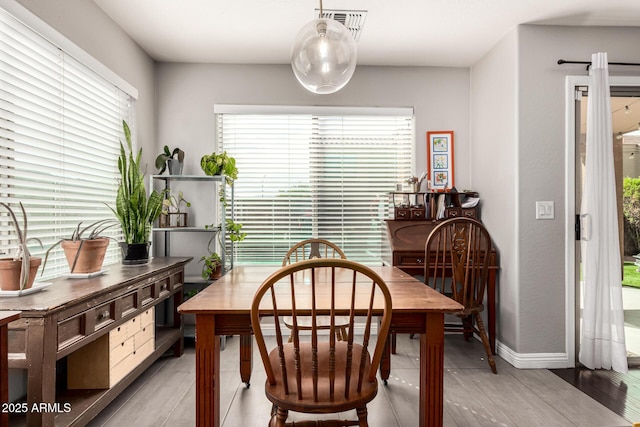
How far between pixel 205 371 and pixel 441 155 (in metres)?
2.93

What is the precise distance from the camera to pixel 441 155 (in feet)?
11.8

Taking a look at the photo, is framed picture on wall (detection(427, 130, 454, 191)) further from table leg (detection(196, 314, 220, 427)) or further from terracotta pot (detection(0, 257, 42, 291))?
terracotta pot (detection(0, 257, 42, 291))

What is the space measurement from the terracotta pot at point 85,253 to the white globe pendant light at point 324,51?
1.50m

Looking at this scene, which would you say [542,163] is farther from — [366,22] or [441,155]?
[366,22]

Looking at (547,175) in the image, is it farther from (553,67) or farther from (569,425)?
(569,425)

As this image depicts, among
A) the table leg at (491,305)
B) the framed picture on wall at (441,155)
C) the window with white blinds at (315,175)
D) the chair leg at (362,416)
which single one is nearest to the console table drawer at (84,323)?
the chair leg at (362,416)

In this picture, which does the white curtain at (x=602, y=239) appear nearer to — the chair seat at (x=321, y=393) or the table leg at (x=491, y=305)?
the table leg at (x=491, y=305)

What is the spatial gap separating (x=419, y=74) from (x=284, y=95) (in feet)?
4.37

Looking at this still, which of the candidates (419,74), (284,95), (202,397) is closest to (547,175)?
(419,74)

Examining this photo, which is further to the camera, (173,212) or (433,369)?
(173,212)

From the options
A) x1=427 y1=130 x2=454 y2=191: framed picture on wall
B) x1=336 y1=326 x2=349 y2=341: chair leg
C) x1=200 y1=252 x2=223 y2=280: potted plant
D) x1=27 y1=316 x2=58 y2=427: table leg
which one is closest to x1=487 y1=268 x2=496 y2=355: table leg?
x1=427 y1=130 x2=454 y2=191: framed picture on wall

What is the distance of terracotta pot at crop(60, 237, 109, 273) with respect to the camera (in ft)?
6.72

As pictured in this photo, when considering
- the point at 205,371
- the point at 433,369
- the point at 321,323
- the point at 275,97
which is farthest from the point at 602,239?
the point at 275,97

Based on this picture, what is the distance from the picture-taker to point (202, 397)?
59.2 inches
